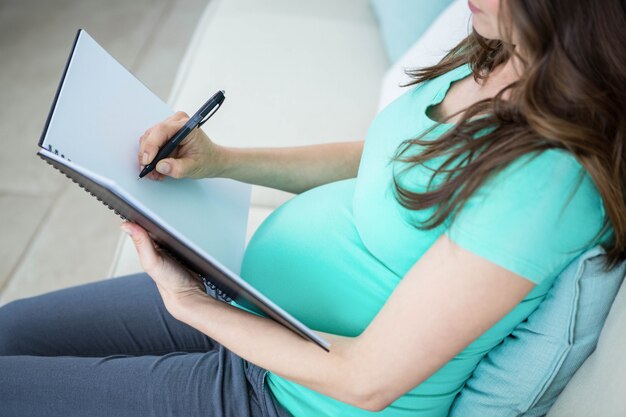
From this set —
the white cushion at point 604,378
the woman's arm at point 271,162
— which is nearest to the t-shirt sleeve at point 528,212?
the white cushion at point 604,378

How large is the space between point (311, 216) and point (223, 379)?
0.26m

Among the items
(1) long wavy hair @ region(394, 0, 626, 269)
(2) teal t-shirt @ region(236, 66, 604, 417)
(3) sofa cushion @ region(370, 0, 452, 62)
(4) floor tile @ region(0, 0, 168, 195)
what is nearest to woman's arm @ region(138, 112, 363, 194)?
(2) teal t-shirt @ region(236, 66, 604, 417)

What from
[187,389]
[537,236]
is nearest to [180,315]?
[187,389]

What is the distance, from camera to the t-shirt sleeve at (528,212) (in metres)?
0.64

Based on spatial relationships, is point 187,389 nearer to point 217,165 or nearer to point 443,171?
point 217,165

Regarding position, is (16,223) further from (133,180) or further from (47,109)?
(133,180)

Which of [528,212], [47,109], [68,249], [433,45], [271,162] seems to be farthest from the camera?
[47,109]

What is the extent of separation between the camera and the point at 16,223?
190 cm

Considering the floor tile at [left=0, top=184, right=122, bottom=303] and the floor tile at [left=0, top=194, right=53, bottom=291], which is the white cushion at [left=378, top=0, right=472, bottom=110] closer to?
the floor tile at [left=0, top=184, right=122, bottom=303]

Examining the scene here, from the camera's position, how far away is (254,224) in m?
1.31

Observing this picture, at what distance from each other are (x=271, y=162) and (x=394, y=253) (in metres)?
0.39

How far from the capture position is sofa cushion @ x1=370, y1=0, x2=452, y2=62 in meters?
1.54

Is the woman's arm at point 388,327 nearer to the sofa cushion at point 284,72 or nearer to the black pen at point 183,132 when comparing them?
the black pen at point 183,132

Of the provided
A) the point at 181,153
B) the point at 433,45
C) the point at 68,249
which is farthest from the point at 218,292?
the point at 68,249
